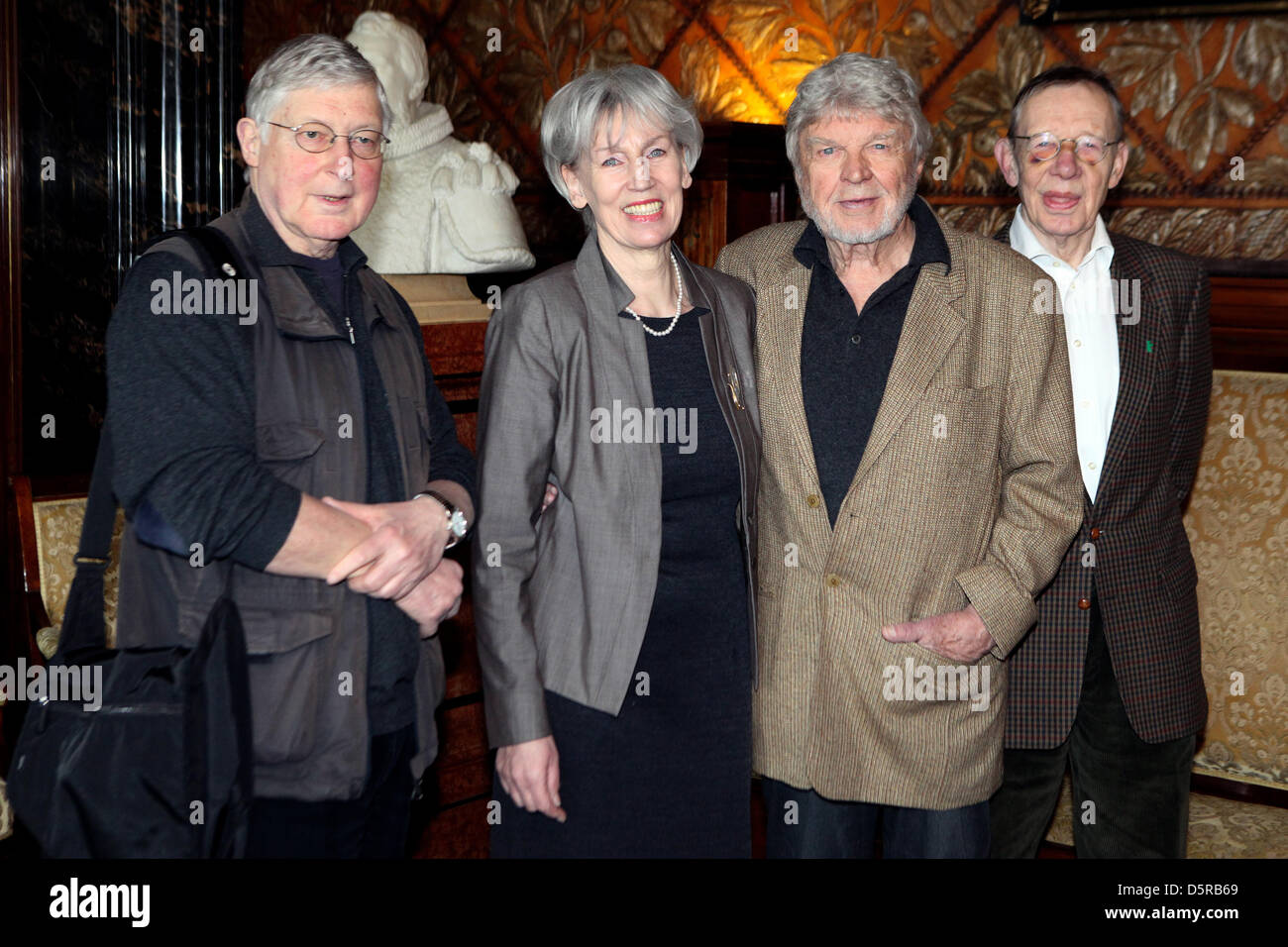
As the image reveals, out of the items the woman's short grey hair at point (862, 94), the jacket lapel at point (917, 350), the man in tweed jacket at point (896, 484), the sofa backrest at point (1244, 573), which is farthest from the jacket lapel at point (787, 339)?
the sofa backrest at point (1244, 573)

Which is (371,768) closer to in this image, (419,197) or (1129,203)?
(419,197)

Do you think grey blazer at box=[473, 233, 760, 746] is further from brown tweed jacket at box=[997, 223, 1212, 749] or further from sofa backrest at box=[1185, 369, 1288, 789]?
sofa backrest at box=[1185, 369, 1288, 789]

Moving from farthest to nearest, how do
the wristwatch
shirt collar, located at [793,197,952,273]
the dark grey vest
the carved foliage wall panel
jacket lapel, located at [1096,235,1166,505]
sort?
the carved foliage wall panel → jacket lapel, located at [1096,235,1166,505] → shirt collar, located at [793,197,952,273] → the wristwatch → the dark grey vest

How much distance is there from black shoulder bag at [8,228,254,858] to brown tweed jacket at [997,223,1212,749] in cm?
139

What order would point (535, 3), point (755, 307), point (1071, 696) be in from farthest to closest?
point (535, 3), point (1071, 696), point (755, 307)

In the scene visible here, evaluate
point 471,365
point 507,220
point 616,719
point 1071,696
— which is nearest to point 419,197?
point 507,220

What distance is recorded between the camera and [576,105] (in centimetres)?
196

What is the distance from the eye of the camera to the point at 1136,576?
2334mm

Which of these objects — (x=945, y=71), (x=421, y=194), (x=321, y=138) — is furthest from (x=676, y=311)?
(x=945, y=71)

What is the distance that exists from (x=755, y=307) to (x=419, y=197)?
1.21 meters

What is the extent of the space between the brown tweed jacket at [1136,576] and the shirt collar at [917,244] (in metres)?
0.44

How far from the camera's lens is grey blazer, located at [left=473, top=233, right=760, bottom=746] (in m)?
1.88

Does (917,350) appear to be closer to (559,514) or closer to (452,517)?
(559,514)

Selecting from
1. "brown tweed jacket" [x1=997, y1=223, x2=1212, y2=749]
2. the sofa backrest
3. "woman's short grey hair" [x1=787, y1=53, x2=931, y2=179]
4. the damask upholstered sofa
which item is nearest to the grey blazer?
"woman's short grey hair" [x1=787, y1=53, x2=931, y2=179]
